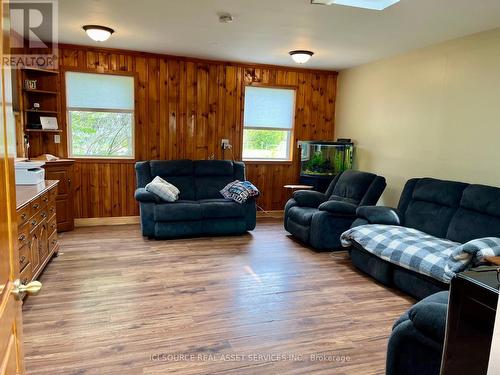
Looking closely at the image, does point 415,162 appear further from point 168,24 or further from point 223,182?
point 168,24

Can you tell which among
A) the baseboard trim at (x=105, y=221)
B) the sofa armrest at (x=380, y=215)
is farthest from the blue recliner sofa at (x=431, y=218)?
the baseboard trim at (x=105, y=221)

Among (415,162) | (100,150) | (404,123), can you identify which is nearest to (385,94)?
(404,123)

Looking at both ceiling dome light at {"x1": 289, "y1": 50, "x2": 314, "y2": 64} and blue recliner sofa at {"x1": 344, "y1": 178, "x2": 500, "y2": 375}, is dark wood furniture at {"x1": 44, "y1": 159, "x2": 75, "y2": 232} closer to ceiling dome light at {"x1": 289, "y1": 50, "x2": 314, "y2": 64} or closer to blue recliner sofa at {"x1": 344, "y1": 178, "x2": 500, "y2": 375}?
ceiling dome light at {"x1": 289, "y1": 50, "x2": 314, "y2": 64}

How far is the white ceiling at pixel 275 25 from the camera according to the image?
10.6 feet

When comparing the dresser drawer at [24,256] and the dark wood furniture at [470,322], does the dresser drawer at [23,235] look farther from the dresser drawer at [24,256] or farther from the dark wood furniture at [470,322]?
the dark wood furniture at [470,322]

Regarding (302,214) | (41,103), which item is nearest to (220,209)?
(302,214)

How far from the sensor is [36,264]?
326 centimetres

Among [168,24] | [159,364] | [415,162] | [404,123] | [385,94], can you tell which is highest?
[168,24]

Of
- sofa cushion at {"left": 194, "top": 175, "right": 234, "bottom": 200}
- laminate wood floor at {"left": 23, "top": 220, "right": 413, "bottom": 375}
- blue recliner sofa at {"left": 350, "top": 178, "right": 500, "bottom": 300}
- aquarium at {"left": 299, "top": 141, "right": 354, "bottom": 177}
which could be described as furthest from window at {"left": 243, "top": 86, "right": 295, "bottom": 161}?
blue recliner sofa at {"left": 350, "top": 178, "right": 500, "bottom": 300}

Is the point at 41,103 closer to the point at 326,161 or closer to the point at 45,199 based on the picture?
the point at 45,199

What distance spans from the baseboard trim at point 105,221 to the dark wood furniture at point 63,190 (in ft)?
0.98

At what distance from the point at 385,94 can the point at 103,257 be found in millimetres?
4253

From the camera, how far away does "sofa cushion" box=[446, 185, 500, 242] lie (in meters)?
3.34

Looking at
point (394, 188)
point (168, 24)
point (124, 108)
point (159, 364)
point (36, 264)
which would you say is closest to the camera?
point (159, 364)
